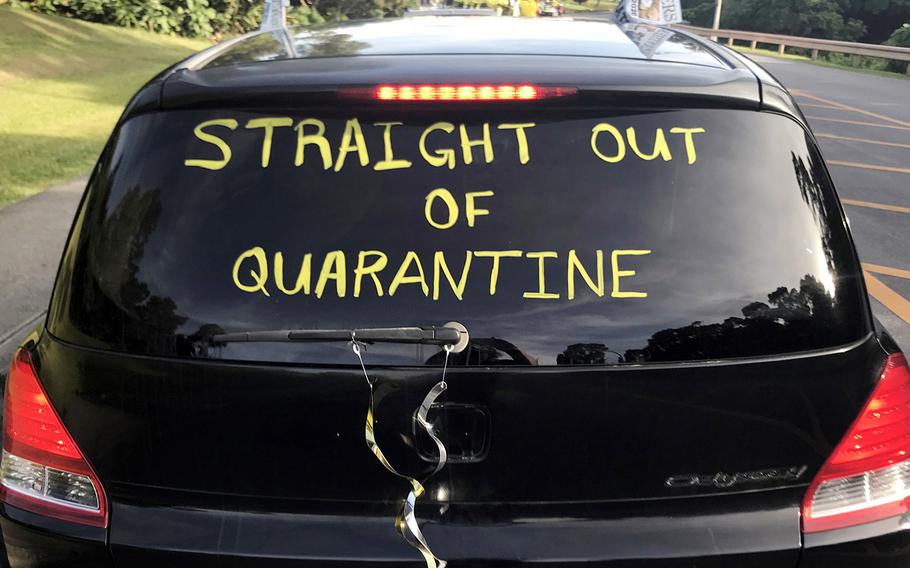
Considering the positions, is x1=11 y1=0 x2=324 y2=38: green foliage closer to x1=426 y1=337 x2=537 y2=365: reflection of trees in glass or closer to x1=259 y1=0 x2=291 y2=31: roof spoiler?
x1=259 y1=0 x2=291 y2=31: roof spoiler

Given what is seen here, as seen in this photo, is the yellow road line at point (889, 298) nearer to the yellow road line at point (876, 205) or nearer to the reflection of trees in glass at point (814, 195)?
the yellow road line at point (876, 205)

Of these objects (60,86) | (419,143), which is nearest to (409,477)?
(419,143)

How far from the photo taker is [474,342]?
76.4 inches

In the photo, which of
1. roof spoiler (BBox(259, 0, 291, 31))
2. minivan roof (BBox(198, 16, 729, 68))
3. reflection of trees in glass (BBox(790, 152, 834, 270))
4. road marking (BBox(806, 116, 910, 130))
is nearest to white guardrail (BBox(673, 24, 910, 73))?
road marking (BBox(806, 116, 910, 130))

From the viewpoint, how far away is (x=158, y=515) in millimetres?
2023

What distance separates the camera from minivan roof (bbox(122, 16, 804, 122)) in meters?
2.09

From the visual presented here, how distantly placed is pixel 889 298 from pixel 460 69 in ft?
19.3

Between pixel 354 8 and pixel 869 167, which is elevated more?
pixel 869 167

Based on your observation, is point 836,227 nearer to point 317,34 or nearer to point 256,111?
point 256,111

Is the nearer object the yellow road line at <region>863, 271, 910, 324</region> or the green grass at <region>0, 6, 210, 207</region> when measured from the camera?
the yellow road line at <region>863, 271, 910, 324</region>

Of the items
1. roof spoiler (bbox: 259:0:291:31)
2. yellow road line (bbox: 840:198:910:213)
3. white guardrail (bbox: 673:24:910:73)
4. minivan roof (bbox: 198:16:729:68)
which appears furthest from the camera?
white guardrail (bbox: 673:24:910:73)

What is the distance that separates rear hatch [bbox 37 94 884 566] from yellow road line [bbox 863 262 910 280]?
6261 millimetres

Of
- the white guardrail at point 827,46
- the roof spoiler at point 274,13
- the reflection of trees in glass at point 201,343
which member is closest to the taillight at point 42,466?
the reflection of trees in glass at point 201,343

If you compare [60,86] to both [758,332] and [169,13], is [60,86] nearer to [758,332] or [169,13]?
[169,13]
